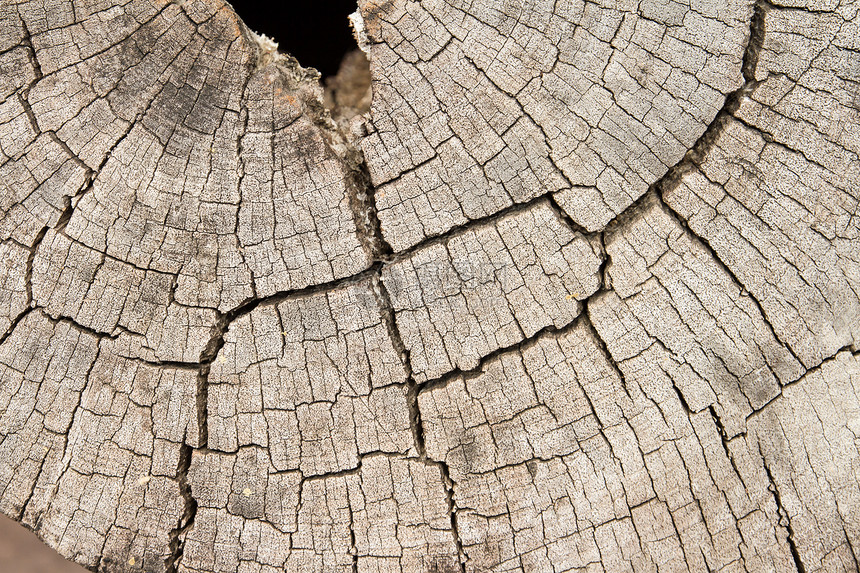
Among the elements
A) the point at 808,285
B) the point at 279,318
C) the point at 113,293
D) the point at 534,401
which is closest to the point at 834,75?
the point at 808,285

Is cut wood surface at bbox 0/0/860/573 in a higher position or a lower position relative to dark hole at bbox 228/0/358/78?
lower

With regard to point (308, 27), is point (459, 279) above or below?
below

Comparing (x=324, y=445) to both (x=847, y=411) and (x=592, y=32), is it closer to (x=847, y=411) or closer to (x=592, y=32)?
(x=592, y=32)

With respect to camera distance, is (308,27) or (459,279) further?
(308,27)

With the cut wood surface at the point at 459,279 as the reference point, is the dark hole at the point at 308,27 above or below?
above

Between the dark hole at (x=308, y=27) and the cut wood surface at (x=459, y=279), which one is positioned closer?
the cut wood surface at (x=459, y=279)
